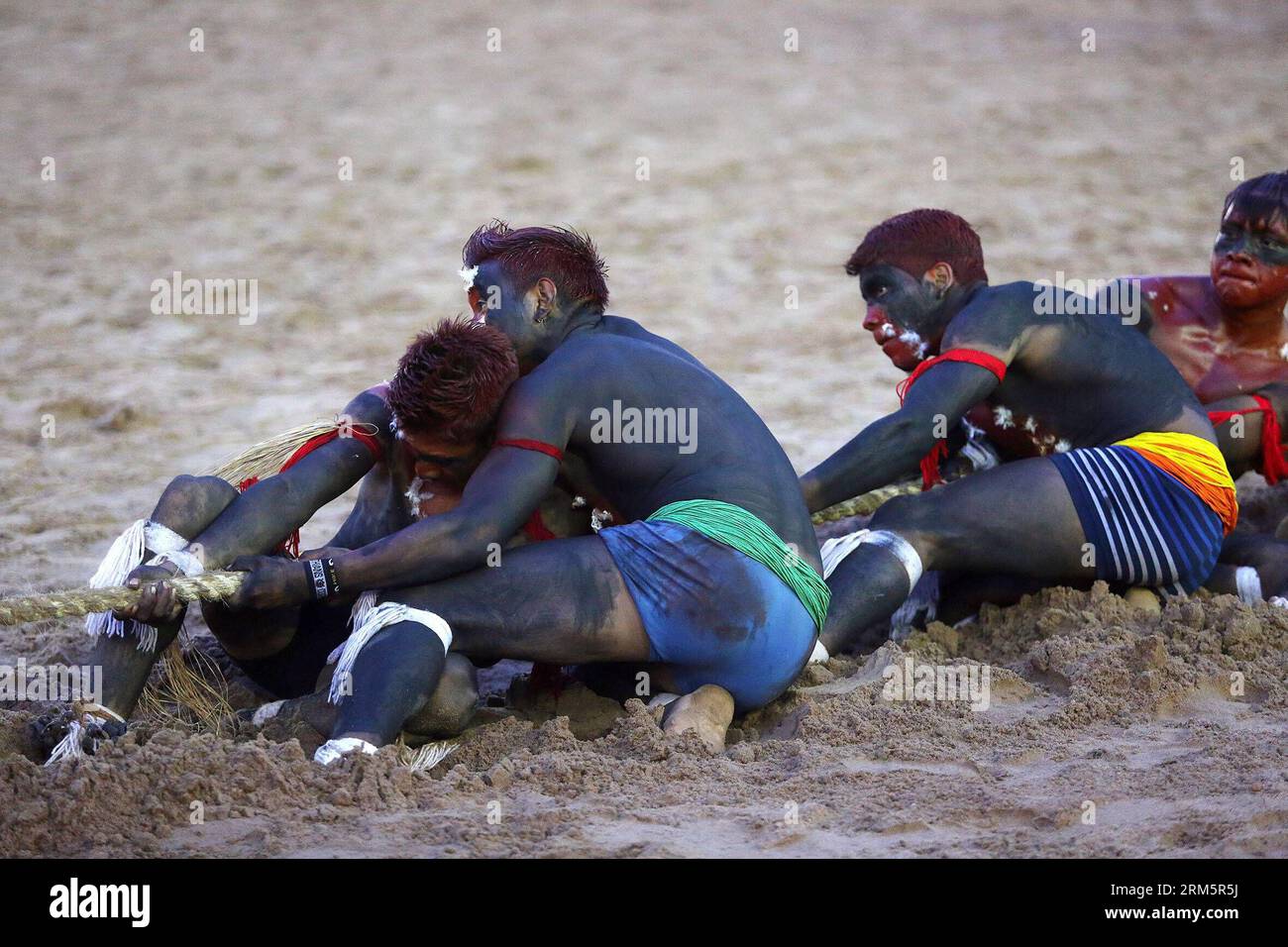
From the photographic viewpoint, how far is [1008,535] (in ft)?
14.2

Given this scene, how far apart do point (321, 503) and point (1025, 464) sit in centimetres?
176

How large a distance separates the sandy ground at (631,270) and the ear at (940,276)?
851 mm

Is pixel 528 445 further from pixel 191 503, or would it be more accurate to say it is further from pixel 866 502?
pixel 866 502

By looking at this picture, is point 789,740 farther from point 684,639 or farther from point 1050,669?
point 1050,669

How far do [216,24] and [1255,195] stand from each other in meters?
7.66

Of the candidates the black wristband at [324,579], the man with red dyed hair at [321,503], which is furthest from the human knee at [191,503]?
the black wristband at [324,579]

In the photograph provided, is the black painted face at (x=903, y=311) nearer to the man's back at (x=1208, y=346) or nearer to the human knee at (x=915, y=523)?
the human knee at (x=915, y=523)

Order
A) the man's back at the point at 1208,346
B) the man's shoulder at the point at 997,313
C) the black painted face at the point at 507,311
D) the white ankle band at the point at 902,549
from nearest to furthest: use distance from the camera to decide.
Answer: the black painted face at the point at 507,311 → the white ankle band at the point at 902,549 → the man's shoulder at the point at 997,313 → the man's back at the point at 1208,346

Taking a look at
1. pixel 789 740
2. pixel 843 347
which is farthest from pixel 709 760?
pixel 843 347

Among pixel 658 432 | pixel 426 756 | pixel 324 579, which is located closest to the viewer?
pixel 426 756

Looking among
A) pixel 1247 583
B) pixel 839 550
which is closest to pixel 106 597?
pixel 839 550

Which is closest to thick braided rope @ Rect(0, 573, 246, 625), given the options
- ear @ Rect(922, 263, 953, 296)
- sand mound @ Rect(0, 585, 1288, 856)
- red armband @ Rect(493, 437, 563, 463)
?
sand mound @ Rect(0, 585, 1288, 856)

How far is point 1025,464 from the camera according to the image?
4.40 meters

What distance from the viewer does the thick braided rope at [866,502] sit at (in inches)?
183
